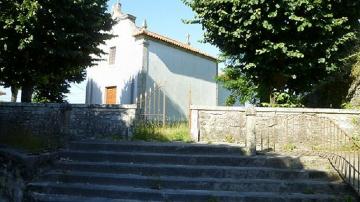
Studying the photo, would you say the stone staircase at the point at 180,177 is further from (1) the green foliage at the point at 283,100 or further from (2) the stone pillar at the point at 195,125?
(1) the green foliage at the point at 283,100

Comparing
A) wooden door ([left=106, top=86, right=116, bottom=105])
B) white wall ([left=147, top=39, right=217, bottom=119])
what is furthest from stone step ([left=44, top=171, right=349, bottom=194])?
wooden door ([left=106, top=86, right=116, bottom=105])

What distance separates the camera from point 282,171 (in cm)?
830

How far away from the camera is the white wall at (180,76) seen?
20.3 m

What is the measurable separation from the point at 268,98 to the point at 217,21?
11.3 ft

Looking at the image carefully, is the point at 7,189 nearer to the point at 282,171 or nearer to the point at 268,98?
the point at 282,171

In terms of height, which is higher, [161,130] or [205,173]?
[161,130]

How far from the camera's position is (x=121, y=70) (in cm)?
2094

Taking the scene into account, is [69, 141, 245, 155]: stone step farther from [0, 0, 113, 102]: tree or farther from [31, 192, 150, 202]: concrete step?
[0, 0, 113, 102]: tree

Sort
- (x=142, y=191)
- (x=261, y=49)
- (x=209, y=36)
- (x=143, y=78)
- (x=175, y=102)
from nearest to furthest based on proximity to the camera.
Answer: (x=142, y=191) → (x=261, y=49) → (x=209, y=36) → (x=143, y=78) → (x=175, y=102)

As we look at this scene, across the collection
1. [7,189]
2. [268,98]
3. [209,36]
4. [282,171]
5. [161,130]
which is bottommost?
[7,189]

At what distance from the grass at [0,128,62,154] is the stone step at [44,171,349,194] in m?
1.69

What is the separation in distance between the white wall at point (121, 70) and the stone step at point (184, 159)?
33.5 feet

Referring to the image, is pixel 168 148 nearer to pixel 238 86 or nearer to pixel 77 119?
pixel 77 119

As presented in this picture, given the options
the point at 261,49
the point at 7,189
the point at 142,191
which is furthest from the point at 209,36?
the point at 7,189
